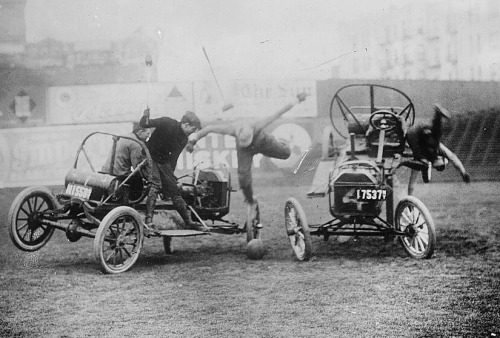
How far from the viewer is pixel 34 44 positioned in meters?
3.76

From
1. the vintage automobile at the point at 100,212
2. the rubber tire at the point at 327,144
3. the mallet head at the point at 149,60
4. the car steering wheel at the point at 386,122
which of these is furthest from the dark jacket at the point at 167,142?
the car steering wheel at the point at 386,122

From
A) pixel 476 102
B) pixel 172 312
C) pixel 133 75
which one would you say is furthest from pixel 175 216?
pixel 476 102

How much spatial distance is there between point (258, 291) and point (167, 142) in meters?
1.71

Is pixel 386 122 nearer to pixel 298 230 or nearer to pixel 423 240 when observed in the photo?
pixel 423 240

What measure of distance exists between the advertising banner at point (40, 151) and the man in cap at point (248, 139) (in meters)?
0.77

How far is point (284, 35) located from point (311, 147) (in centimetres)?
139

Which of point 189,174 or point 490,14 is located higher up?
point 490,14

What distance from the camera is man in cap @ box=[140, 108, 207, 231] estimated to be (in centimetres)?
440

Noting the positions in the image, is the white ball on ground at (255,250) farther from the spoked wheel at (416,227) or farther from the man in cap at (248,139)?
the spoked wheel at (416,227)

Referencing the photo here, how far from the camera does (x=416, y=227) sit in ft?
13.8

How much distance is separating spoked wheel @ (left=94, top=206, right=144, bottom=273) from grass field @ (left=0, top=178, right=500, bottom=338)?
0.10 meters

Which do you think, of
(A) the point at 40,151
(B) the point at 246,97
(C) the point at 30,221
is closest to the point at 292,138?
(B) the point at 246,97

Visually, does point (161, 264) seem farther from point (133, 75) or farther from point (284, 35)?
point (284, 35)

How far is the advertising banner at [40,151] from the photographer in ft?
12.7
